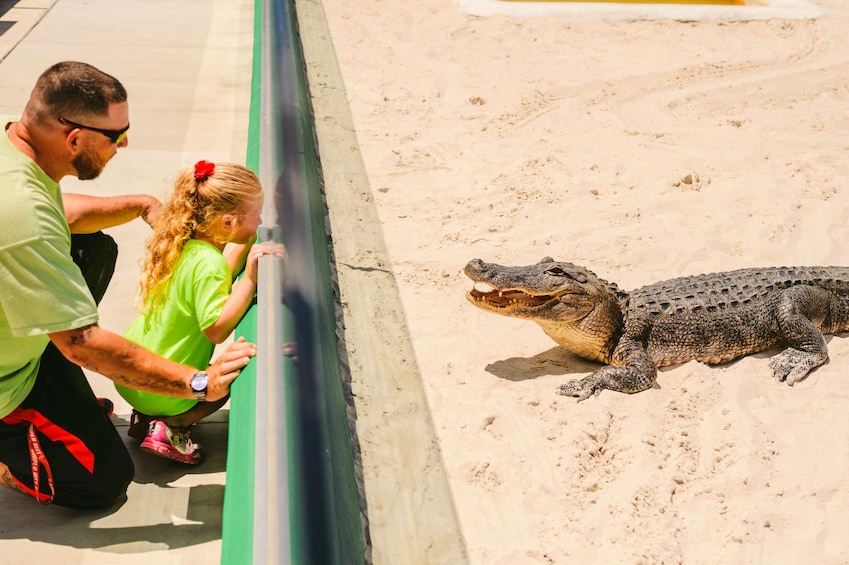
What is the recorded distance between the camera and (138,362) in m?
2.41

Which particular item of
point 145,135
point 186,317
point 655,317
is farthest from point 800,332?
point 145,135

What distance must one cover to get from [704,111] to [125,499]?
5872 mm

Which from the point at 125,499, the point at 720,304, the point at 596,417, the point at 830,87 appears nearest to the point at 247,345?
the point at 125,499

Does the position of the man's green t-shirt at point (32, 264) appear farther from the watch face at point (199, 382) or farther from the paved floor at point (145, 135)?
the paved floor at point (145, 135)

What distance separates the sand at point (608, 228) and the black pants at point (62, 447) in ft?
3.24

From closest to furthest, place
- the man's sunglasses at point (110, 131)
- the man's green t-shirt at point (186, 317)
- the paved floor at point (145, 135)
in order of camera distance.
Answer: the man's sunglasses at point (110, 131) < the paved floor at point (145, 135) < the man's green t-shirt at point (186, 317)

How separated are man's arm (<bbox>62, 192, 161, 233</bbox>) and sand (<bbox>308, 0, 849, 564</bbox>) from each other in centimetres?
122

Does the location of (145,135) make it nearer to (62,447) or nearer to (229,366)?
(62,447)

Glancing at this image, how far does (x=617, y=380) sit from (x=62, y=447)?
232cm

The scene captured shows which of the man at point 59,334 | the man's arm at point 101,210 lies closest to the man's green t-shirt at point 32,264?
the man at point 59,334

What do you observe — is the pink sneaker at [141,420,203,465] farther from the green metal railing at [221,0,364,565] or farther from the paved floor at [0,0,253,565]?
the green metal railing at [221,0,364,565]

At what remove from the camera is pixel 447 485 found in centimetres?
311

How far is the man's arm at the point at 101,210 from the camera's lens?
320 cm

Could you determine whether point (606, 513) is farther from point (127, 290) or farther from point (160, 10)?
point (160, 10)
